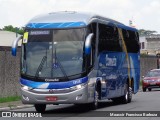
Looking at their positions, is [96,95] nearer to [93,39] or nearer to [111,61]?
[93,39]

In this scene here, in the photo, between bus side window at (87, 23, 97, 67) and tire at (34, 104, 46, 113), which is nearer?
bus side window at (87, 23, 97, 67)

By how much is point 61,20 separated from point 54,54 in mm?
1413

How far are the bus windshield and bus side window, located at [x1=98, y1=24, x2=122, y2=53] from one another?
7.28ft

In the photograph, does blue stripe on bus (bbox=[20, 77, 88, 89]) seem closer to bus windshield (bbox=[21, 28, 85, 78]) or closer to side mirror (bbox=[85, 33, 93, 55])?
bus windshield (bbox=[21, 28, 85, 78])

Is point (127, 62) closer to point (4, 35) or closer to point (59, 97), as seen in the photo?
point (59, 97)

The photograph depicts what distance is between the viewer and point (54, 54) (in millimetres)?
19609

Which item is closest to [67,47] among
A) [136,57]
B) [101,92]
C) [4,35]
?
[101,92]

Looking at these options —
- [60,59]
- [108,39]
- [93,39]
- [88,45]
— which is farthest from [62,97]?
[108,39]

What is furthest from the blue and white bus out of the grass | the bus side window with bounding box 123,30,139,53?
the bus side window with bounding box 123,30,139,53

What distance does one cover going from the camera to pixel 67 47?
64.6ft

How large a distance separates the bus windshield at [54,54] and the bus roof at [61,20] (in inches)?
9.2

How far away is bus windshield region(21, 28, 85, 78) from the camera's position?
64.1 ft

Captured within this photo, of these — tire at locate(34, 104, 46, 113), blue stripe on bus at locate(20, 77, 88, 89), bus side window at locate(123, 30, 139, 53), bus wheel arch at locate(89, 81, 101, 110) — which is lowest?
tire at locate(34, 104, 46, 113)

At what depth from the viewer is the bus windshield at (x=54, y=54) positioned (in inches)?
770
